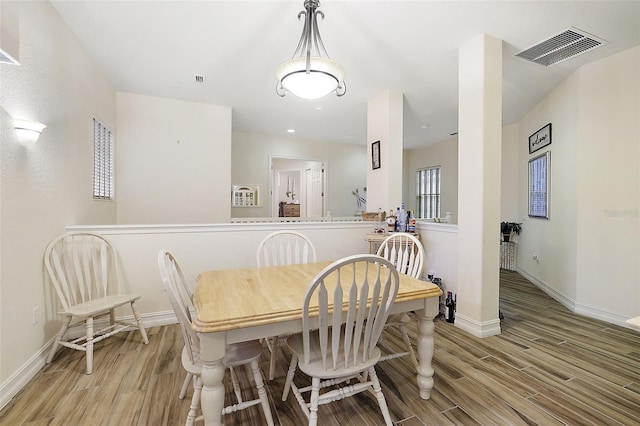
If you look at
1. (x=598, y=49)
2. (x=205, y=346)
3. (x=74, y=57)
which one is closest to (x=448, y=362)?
(x=205, y=346)

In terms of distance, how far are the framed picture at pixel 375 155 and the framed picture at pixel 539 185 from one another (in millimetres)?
2353

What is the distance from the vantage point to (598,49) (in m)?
2.77

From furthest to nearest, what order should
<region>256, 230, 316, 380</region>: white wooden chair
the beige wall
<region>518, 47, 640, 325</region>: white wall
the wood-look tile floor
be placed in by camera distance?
the beige wall < <region>518, 47, 640, 325</region>: white wall < <region>256, 230, 316, 380</region>: white wooden chair < the wood-look tile floor

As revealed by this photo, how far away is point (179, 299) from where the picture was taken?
1.31 m

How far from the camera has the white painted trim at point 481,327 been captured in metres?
2.55

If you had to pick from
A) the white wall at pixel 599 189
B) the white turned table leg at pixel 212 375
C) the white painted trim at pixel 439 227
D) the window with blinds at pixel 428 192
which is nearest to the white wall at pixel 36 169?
the white turned table leg at pixel 212 375

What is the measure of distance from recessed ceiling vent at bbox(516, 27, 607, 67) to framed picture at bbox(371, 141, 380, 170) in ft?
5.77

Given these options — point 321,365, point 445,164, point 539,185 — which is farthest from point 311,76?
point 445,164

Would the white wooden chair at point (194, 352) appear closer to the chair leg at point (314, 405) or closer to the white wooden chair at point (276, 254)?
the chair leg at point (314, 405)

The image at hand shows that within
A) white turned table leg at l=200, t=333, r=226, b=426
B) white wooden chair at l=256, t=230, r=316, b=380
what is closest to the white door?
white wooden chair at l=256, t=230, r=316, b=380

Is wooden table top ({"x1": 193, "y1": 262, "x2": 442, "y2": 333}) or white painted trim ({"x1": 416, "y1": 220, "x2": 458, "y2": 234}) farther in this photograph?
white painted trim ({"x1": 416, "y1": 220, "x2": 458, "y2": 234})

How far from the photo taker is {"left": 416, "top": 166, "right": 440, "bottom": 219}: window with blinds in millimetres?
7215

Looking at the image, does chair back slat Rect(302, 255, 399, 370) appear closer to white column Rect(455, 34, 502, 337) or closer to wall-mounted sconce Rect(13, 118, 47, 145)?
white column Rect(455, 34, 502, 337)

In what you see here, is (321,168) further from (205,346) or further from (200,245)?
(205,346)
